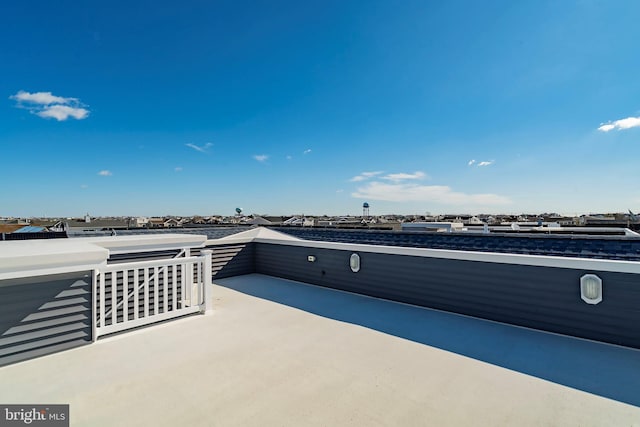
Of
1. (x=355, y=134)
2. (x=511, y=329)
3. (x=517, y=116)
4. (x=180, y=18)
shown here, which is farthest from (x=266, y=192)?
(x=511, y=329)

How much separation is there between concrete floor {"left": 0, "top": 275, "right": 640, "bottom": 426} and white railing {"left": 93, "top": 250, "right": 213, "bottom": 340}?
0.25 metres

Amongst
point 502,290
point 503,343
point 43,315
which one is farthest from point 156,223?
point 503,343

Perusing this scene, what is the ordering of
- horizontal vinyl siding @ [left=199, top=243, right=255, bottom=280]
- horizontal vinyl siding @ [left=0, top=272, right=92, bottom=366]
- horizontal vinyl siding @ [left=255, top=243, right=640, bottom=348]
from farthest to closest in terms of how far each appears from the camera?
horizontal vinyl siding @ [left=199, top=243, right=255, bottom=280] → horizontal vinyl siding @ [left=255, top=243, right=640, bottom=348] → horizontal vinyl siding @ [left=0, top=272, right=92, bottom=366]

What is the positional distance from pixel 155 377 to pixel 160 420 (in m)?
0.68

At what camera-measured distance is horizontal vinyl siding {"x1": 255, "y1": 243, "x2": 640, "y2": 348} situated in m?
3.25

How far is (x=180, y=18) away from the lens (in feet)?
25.7

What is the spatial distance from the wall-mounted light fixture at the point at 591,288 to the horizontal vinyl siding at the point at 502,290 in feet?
0.16

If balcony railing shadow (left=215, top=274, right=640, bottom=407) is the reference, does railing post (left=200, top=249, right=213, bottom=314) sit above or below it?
above

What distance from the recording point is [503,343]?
3.28 meters

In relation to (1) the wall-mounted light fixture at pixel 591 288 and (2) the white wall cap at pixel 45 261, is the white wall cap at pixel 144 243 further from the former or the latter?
Answer: (1) the wall-mounted light fixture at pixel 591 288

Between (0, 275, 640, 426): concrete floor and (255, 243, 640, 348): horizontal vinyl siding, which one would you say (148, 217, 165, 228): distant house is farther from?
(0, 275, 640, 426): concrete floor

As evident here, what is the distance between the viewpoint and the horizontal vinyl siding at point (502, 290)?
325cm

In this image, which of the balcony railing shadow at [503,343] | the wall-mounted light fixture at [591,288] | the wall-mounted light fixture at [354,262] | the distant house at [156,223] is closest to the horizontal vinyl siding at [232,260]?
the balcony railing shadow at [503,343]

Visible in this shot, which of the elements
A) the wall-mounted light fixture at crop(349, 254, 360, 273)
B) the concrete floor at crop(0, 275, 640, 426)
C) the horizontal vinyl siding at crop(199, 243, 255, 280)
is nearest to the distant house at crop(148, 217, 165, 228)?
the horizontal vinyl siding at crop(199, 243, 255, 280)
